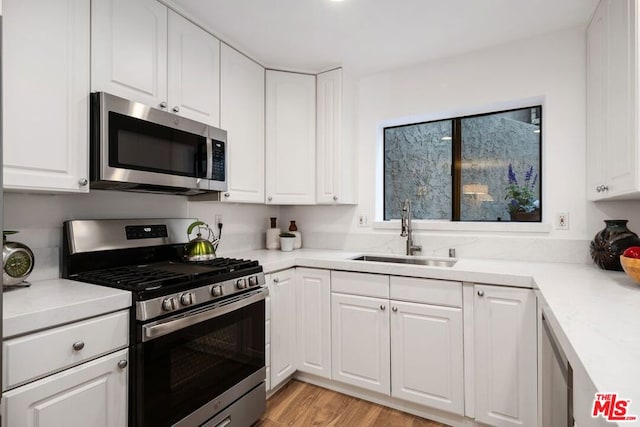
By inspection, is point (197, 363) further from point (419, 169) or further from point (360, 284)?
point (419, 169)

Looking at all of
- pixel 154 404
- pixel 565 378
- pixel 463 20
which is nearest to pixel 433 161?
pixel 463 20

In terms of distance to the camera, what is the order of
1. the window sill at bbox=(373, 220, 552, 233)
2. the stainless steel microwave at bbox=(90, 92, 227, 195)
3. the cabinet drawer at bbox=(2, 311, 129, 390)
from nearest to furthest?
the cabinet drawer at bbox=(2, 311, 129, 390) → the stainless steel microwave at bbox=(90, 92, 227, 195) → the window sill at bbox=(373, 220, 552, 233)

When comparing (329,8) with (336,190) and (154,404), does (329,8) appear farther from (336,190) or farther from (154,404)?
(154,404)

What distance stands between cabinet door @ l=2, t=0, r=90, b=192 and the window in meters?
2.16

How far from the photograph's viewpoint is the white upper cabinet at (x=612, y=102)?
4.51 feet

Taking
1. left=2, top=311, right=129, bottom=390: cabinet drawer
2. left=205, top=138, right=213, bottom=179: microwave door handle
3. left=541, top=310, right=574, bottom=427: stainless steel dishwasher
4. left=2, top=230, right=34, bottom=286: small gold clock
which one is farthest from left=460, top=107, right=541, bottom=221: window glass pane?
left=2, top=230, right=34, bottom=286: small gold clock

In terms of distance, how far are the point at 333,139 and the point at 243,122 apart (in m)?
0.70

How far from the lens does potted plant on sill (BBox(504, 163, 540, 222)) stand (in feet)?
7.77

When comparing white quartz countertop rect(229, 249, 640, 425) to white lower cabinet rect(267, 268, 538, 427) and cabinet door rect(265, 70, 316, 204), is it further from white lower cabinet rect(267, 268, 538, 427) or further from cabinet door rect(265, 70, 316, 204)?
cabinet door rect(265, 70, 316, 204)

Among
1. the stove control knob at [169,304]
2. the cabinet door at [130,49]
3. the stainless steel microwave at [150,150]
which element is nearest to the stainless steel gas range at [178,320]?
the stove control knob at [169,304]

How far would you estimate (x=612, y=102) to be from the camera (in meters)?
1.60

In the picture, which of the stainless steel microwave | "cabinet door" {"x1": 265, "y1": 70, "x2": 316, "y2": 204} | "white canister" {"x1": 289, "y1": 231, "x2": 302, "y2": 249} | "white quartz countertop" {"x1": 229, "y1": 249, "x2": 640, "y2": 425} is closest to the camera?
"white quartz countertop" {"x1": 229, "y1": 249, "x2": 640, "y2": 425}

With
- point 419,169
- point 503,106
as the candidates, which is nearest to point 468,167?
point 419,169

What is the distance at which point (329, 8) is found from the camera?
6.22 ft
